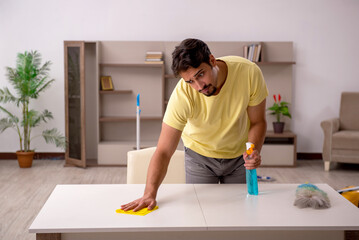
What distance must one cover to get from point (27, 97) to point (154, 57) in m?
1.68

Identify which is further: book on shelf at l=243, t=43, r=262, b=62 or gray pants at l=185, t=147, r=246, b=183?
book on shelf at l=243, t=43, r=262, b=62

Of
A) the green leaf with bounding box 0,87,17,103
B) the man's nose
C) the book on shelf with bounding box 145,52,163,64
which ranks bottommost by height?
the green leaf with bounding box 0,87,17,103

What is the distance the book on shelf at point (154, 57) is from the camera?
19.3 feet

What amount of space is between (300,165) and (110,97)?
2650mm

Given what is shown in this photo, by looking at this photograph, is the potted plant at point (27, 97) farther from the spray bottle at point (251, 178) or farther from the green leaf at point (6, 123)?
the spray bottle at point (251, 178)

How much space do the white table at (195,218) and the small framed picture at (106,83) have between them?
390 centimetres

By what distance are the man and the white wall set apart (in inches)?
152

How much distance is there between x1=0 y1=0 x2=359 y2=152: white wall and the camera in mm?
6023

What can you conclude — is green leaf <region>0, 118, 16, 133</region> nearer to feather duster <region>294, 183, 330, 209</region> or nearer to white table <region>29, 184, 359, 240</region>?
white table <region>29, 184, 359, 240</region>

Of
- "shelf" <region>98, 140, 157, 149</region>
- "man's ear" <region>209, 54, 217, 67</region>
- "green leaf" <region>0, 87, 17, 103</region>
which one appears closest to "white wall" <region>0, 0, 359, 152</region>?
"green leaf" <region>0, 87, 17, 103</region>

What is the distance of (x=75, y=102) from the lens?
570 centimetres

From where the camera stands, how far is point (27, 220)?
364 cm

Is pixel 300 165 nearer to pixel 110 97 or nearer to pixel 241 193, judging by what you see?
pixel 110 97

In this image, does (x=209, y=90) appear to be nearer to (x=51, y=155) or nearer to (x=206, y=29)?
(x=206, y=29)
